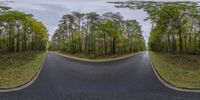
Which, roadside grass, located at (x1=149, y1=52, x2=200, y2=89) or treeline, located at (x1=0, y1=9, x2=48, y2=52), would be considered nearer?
roadside grass, located at (x1=149, y1=52, x2=200, y2=89)

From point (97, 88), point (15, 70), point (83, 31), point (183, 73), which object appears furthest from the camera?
point (83, 31)

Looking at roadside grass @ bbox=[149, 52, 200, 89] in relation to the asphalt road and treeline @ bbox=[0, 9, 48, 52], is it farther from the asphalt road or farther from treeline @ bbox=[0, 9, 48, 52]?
treeline @ bbox=[0, 9, 48, 52]

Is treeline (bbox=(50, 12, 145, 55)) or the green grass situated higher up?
treeline (bbox=(50, 12, 145, 55))

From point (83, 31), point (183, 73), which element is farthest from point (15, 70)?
point (183, 73)

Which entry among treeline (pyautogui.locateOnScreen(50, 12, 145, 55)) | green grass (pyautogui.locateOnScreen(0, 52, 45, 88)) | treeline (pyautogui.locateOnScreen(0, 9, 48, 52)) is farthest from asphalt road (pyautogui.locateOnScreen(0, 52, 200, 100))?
treeline (pyautogui.locateOnScreen(0, 9, 48, 52))

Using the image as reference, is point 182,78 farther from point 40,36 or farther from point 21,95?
point 40,36

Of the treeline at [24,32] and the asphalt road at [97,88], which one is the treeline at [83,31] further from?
the treeline at [24,32]

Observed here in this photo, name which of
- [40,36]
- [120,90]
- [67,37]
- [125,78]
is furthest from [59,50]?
[120,90]

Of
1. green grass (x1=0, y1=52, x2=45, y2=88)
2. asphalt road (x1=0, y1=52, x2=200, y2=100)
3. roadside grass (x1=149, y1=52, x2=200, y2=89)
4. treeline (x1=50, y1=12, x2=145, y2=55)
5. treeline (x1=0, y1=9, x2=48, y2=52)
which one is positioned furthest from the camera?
treeline (x1=0, y1=9, x2=48, y2=52)

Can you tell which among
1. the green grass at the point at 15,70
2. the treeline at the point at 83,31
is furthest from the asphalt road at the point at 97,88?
the treeline at the point at 83,31

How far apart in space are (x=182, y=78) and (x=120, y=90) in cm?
384

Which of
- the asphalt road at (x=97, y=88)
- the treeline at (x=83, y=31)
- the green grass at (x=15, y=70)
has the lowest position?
the asphalt road at (x=97, y=88)

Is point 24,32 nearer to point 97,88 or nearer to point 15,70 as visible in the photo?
point 15,70

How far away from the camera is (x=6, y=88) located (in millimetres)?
10938
